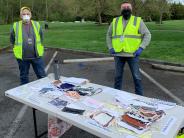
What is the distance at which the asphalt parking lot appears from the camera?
4672 millimetres

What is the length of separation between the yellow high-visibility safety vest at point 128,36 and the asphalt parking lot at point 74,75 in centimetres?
146

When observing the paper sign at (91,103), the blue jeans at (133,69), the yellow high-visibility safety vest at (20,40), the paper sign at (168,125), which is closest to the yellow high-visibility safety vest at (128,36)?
the blue jeans at (133,69)

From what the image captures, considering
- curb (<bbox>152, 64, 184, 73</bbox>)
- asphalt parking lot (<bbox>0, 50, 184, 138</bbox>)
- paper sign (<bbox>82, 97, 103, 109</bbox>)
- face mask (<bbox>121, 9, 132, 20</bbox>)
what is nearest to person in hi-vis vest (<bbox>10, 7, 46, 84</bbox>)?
asphalt parking lot (<bbox>0, 50, 184, 138</bbox>)

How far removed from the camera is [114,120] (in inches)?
120

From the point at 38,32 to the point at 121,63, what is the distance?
71.5 inches

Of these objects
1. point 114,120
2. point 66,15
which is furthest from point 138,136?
point 66,15

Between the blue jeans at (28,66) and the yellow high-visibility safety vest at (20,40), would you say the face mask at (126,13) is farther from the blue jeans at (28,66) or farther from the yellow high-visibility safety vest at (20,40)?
the blue jeans at (28,66)

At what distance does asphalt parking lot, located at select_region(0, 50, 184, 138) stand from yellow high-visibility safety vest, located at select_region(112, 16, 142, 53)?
146cm

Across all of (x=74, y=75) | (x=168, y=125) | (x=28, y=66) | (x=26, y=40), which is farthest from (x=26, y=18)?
(x=168, y=125)

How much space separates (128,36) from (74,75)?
341 centimetres

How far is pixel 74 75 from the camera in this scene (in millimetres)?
8492

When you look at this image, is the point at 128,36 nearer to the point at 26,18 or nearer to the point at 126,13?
the point at 126,13

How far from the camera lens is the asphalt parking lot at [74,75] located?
467 centimetres

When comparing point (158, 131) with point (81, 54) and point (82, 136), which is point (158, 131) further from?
point (81, 54)
